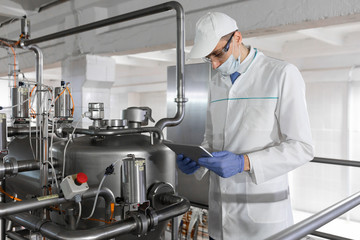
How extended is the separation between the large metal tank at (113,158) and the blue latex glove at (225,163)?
427mm

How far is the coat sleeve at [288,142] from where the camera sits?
1.04 metres

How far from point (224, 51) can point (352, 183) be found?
15.3 feet

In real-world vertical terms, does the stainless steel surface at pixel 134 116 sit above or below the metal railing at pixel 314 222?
above

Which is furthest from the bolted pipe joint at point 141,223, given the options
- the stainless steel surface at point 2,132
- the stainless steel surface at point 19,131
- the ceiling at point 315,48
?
the ceiling at point 315,48

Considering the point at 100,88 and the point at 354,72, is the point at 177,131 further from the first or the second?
the point at 354,72

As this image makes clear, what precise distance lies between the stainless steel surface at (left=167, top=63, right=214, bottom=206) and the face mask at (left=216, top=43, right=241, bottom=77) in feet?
3.65

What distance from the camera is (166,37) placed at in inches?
95.0

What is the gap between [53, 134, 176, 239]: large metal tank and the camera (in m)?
1.35

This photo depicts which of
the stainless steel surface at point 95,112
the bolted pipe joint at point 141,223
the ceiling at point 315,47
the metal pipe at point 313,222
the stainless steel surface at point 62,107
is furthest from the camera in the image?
the ceiling at point 315,47

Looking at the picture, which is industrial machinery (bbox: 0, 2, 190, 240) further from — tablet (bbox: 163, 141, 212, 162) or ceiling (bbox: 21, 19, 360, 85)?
ceiling (bbox: 21, 19, 360, 85)

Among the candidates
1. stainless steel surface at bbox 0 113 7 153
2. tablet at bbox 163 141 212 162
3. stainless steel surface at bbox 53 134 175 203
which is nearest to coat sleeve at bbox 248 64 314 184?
tablet at bbox 163 141 212 162

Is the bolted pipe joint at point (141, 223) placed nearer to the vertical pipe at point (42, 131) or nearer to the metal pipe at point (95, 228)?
the metal pipe at point (95, 228)

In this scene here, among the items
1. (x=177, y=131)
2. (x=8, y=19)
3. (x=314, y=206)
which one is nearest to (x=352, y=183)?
(x=314, y=206)

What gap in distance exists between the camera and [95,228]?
1024 mm
